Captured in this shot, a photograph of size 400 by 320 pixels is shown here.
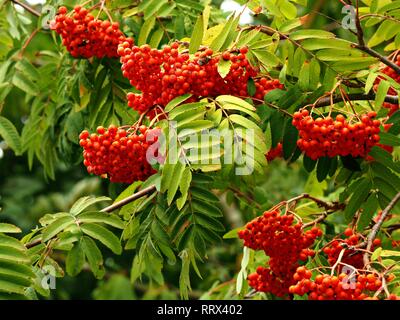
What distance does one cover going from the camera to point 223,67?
362 cm

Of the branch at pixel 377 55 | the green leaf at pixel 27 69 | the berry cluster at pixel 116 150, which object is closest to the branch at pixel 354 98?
the branch at pixel 377 55

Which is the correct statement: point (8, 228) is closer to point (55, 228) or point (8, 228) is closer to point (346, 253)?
point (55, 228)

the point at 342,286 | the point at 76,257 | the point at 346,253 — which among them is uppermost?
the point at 342,286

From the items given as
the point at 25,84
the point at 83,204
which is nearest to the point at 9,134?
the point at 25,84

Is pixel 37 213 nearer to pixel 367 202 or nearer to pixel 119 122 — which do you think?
pixel 119 122

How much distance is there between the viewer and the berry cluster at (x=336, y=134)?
Result: 3.52 metres

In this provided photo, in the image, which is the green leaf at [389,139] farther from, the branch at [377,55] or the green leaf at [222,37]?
the green leaf at [222,37]

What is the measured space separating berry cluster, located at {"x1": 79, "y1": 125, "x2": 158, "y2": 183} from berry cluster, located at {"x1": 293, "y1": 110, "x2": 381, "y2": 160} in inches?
23.6

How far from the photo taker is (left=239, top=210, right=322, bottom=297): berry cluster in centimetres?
379

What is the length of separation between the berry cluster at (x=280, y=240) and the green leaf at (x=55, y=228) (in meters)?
0.74

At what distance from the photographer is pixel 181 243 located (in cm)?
389

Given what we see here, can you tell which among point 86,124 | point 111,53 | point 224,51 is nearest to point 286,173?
point 86,124

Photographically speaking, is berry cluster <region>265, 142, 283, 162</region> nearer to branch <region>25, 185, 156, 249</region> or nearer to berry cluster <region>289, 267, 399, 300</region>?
branch <region>25, 185, 156, 249</region>

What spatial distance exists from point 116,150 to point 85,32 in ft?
3.11
